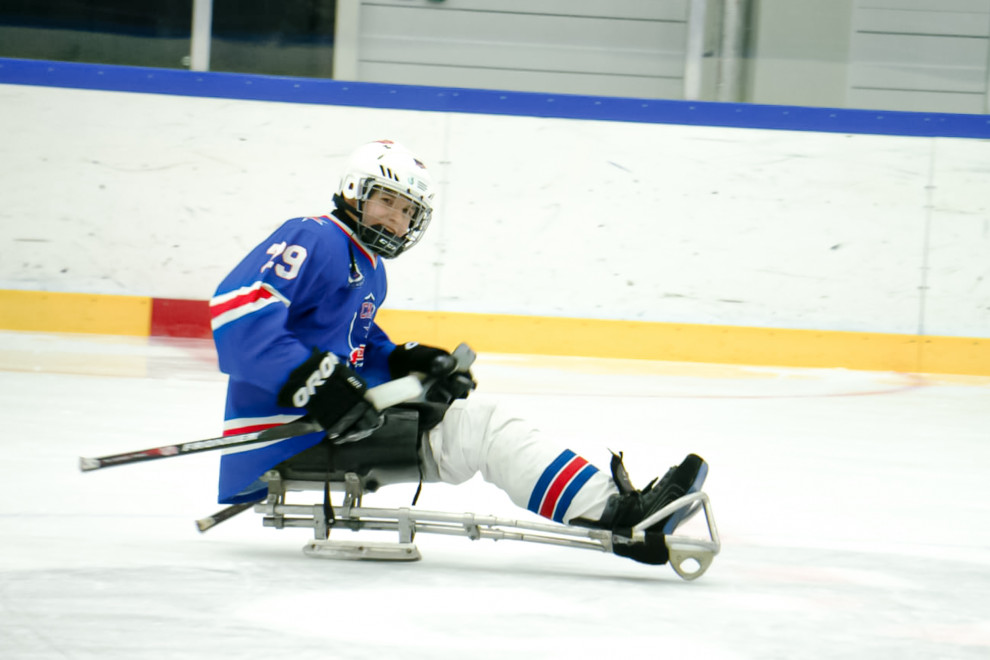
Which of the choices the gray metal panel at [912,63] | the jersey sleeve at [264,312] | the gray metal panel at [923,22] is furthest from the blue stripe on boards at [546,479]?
Result: the gray metal panel at [923,22]

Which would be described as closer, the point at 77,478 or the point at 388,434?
the point at 388,434

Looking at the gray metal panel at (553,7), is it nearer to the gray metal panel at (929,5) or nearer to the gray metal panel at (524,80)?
the gray metal panel at (524,80)

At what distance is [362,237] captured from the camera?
236 cm

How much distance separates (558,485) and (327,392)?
0.49m

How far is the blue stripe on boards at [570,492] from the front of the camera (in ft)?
7.23

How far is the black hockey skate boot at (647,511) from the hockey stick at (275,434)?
0.43m

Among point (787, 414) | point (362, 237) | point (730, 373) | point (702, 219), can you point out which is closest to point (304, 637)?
point (362, 237)

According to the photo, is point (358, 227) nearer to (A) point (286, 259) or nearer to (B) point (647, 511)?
(A) point (286, 259)

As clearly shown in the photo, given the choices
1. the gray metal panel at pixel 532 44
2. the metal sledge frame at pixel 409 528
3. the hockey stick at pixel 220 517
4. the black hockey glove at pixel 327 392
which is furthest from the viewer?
the gray metal panel at pixel 532 44

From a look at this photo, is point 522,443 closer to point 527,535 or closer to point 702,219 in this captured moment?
point 527,535

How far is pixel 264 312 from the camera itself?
82.7 inches

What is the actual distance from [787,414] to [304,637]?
3.36 m

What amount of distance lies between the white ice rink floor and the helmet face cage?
661 millimetres

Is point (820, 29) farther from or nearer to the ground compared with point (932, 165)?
farther from the ground
